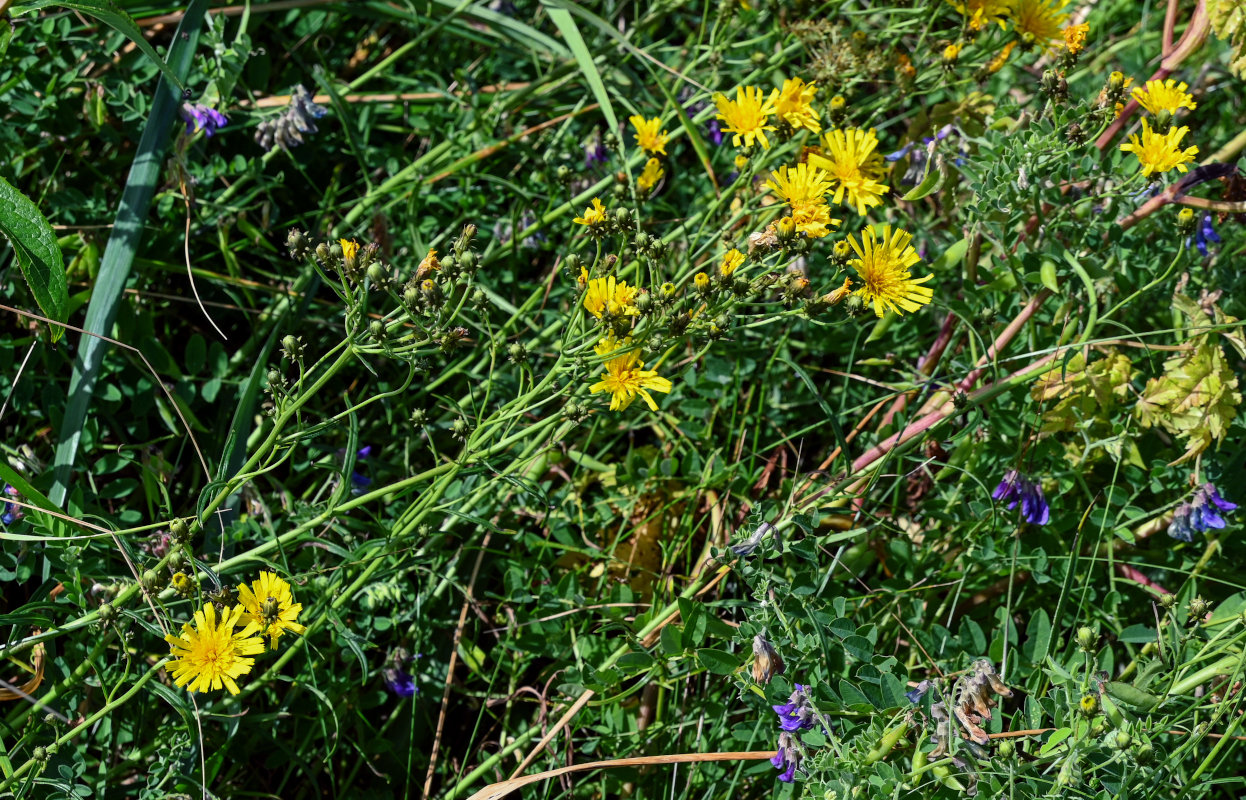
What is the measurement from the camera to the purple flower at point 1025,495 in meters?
2.08

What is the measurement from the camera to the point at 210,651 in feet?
5.25

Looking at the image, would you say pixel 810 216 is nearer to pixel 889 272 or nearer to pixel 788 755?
pixel 889 272

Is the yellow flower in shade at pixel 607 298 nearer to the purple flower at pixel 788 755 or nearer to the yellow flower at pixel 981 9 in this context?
the purple flower at pixel 788 755

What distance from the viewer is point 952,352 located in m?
2.40

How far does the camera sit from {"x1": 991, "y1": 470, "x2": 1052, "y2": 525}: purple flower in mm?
2078

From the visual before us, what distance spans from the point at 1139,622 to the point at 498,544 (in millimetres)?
1381

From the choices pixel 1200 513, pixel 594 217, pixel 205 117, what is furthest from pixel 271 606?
pixel 1200 513

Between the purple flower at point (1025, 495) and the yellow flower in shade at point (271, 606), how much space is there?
1328mm

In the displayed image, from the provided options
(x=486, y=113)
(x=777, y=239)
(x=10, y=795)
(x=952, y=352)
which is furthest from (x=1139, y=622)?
(x=10, y=795)

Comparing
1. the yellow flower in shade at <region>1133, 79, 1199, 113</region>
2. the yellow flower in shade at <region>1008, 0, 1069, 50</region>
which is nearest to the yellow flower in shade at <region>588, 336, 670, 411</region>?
the yellow flower in shade at <region>1133, 79, 1199, 113</region>

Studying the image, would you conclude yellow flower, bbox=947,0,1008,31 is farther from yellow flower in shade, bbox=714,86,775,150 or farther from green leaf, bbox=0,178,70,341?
green leaf, bbox=0,178,70,341

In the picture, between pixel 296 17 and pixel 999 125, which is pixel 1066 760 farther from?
pixel 296 17

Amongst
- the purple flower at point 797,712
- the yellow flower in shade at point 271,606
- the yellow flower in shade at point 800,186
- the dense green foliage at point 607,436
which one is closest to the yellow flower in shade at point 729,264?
the dense green foliage at point 607,436

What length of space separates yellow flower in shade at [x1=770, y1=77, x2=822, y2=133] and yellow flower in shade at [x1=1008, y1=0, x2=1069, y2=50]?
564mm
